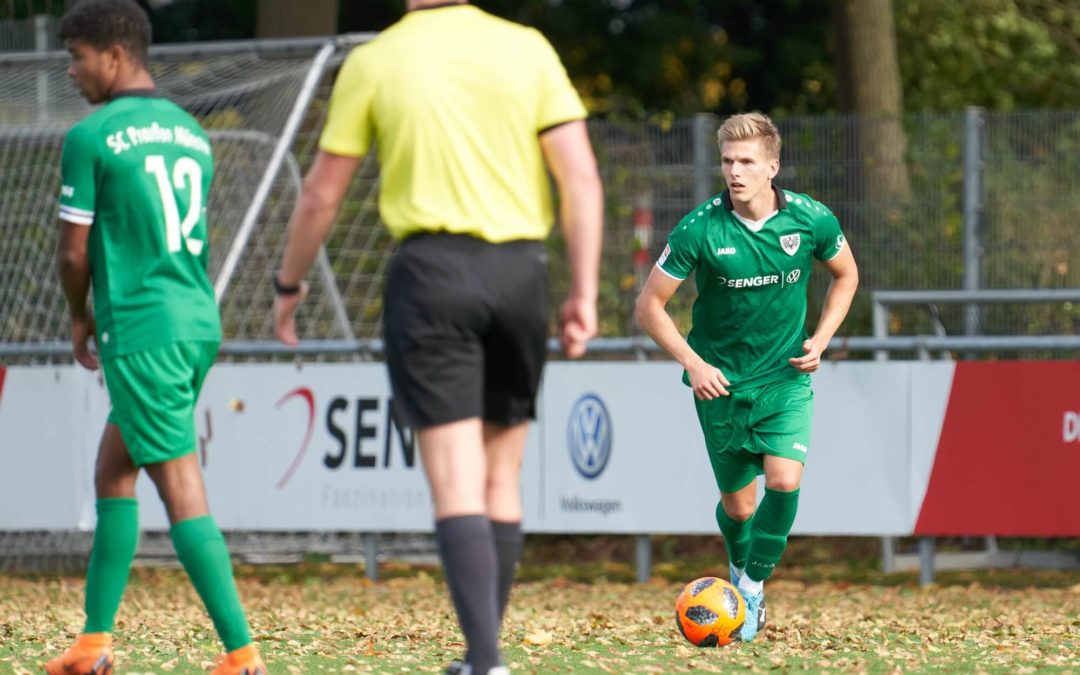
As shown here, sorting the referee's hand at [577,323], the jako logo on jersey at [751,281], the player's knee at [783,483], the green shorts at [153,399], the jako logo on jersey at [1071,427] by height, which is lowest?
the jako logo on jersey at [1071,427]

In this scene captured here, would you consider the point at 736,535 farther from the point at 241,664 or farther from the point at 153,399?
the point at 153,399

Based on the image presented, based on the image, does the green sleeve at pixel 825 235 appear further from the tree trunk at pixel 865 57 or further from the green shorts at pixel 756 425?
the tree trunk at pixel 865 57

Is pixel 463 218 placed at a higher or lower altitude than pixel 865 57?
lower

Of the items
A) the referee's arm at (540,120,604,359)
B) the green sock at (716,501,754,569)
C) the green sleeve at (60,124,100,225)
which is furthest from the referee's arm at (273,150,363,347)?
the green sock at (716,501,754,569)

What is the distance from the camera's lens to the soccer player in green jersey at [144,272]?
5.28 m

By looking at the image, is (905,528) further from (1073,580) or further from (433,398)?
(433,398)

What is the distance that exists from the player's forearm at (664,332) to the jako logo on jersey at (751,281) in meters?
0.28

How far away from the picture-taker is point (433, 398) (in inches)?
181

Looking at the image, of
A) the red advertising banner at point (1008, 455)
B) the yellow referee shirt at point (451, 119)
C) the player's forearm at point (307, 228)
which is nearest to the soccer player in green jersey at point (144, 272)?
the player's forearm at point (307, 228)

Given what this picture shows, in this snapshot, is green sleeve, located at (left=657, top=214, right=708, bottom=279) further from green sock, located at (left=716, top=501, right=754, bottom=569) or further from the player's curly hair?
the player's curly hair

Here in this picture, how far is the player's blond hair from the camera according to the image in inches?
278

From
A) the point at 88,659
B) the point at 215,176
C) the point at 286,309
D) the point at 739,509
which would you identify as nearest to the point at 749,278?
the point at 739,509

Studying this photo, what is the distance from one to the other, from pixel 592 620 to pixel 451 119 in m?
4.16

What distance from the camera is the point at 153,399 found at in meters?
5.30
